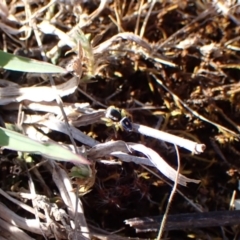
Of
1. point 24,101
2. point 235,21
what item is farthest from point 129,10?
point 24,101

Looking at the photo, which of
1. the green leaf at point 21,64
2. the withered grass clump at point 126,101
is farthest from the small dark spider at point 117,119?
the green leaf at point 21,64

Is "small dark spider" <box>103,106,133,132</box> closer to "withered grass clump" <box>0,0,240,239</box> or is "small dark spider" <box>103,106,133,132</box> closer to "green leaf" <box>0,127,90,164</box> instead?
"withered grass clump" <box>0,0,240,239</box>

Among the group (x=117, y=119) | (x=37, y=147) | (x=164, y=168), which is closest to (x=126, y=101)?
(x=117, y=119)

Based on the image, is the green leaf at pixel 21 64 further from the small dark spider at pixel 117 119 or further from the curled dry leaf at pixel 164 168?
the curled dry leaf at pixel 164 168

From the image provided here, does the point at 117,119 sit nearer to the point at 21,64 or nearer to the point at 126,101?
the point at 126,101

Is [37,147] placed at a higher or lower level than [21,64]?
lower

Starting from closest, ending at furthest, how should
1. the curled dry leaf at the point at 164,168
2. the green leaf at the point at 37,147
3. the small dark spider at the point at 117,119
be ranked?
1. the green leaf at the point at 37,147
2. the curled dry leaf at the point at 164,168
3. the small dark spider at the point at 117,119

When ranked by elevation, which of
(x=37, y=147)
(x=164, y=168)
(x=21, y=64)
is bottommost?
(x=164, y=168)
